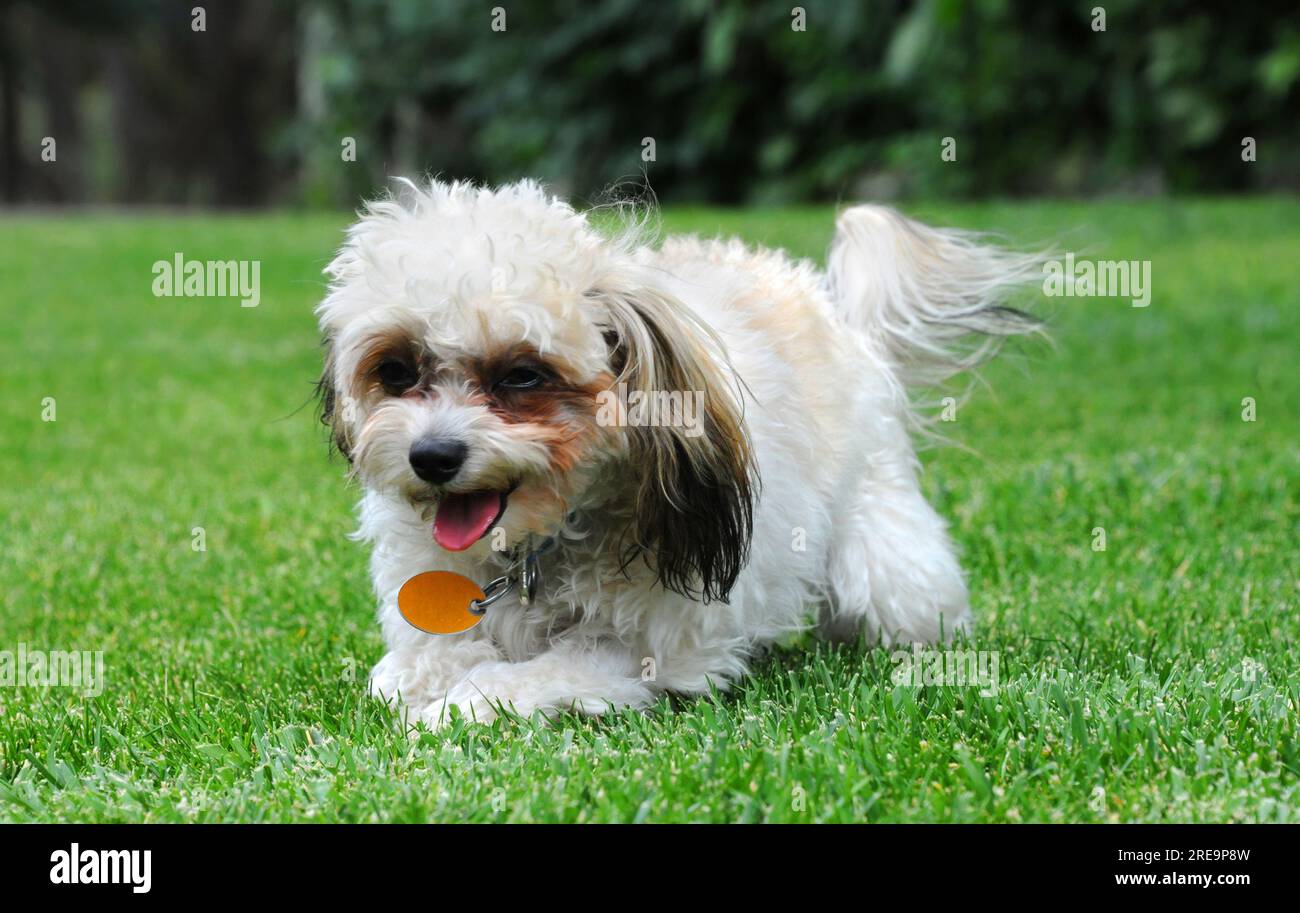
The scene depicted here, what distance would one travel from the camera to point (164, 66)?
102ft

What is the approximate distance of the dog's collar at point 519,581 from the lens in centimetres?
349

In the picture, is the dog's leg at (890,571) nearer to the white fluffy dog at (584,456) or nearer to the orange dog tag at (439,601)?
the white fluffy dog at (584,456)

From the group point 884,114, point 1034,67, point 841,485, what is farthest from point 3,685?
point 884,114

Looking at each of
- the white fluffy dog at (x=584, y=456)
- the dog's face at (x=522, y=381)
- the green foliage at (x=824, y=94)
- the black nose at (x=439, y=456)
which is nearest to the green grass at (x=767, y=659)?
the white fluffy dog at (x=584, y=456)

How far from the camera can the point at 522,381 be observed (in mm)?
3205

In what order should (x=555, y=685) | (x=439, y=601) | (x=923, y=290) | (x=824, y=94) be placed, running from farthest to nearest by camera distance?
(x=824, y=94)
(x=923, y=290)
(x=439, y=601)
(x=555, y=685)

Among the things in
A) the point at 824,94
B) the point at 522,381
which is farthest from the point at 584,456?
the point at 824,94

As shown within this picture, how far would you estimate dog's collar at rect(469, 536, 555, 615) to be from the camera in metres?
3.49

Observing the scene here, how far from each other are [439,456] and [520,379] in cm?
25

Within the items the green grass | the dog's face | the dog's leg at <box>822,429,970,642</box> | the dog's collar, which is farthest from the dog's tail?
the dog's collar

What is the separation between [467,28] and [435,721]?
21.5m

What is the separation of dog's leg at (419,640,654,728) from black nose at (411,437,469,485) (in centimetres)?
56

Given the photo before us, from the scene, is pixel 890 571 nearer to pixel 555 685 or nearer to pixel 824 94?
pixel 555 685
